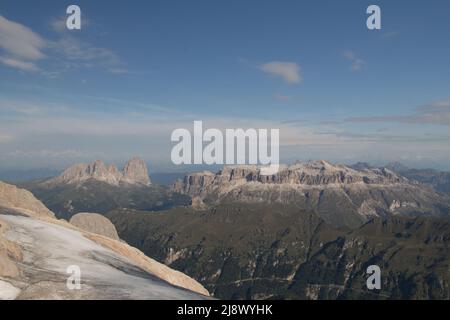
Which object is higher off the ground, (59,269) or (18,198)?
(18,198)

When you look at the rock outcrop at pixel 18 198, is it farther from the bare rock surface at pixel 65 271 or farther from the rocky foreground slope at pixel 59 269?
the rocky foreground slope at pixel 59 269

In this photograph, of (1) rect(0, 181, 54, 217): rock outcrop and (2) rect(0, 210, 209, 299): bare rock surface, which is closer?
(2) rect(0, 210, 209, 299): bare rock surface

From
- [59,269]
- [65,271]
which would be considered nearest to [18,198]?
[59,269]

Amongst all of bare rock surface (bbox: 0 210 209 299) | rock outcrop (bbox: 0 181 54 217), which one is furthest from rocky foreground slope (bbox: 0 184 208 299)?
rock outcrop (bbox: 0 181 54 217)

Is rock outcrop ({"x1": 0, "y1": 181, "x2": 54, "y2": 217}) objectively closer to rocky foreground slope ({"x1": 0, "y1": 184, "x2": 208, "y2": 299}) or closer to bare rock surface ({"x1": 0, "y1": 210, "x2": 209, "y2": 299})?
bare rock surface ({"x1": 0, "y1": 210, "x2": 209, "y2": 299})

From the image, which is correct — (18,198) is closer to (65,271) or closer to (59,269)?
(59,269)

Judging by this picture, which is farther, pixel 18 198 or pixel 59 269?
pixel 18 198

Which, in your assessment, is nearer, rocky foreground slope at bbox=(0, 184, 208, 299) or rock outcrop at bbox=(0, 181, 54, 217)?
rocky foreground slope at bbox=(0, 184, 208, 299)

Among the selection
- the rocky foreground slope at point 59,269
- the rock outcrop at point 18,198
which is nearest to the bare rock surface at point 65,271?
the rocky foreground slope at point 59,269

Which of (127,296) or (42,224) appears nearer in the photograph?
(127,296)
